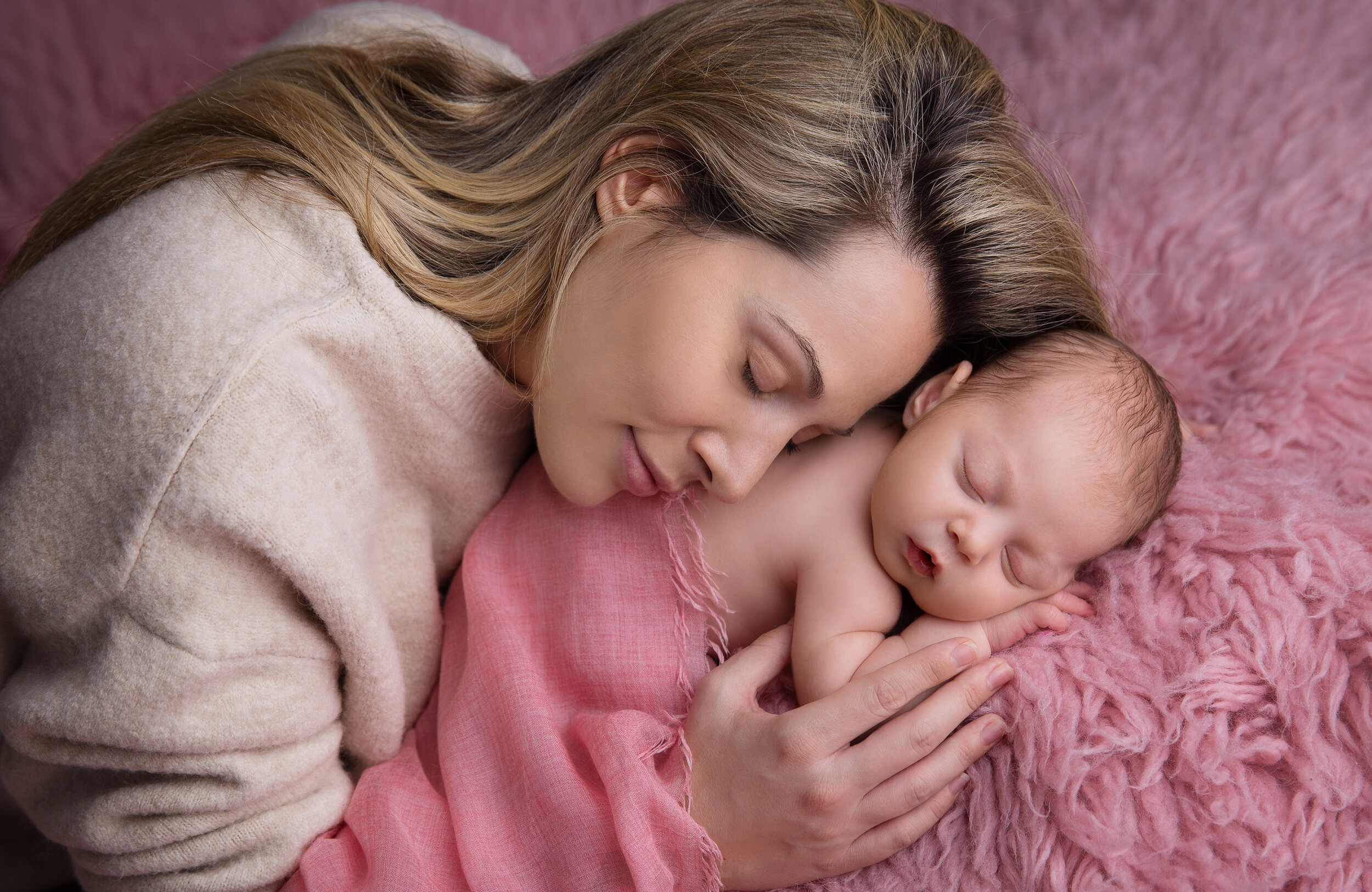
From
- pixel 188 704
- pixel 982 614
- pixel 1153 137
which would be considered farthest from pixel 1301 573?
pixel 188 704

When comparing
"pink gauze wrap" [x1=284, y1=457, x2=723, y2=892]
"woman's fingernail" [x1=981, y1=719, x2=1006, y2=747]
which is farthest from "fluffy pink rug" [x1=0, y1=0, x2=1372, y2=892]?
"pink gauze wrap" [x1=284, y1=457, x2=723, y2=892]

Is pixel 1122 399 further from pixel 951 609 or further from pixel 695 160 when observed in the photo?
pixel 695 160

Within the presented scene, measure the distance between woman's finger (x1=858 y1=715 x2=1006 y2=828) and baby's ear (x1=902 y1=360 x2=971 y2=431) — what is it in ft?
1.13

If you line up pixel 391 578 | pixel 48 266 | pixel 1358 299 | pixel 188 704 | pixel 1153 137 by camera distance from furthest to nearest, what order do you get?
pixel 1153 137
pixel 1358 299
pixel 391 578
pixel 48 266
pixel 188 704

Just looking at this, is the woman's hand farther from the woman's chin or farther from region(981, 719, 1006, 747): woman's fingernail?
the woman's chin

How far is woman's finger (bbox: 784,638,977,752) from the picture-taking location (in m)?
0.90

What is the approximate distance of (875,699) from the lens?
0.89 meters

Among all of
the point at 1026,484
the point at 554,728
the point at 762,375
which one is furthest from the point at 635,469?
the point at 1026,484

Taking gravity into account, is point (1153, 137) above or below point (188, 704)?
above

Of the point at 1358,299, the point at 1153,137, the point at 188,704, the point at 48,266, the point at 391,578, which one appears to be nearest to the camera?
the point at 188,704

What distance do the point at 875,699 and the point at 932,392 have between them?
0.38m

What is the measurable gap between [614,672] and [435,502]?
32cm

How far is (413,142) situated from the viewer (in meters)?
1.11

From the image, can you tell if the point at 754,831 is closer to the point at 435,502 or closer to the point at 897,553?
the point at 897,553
